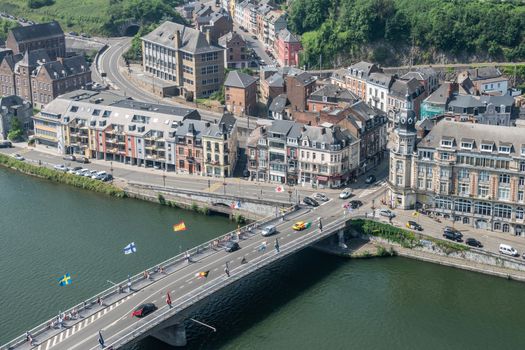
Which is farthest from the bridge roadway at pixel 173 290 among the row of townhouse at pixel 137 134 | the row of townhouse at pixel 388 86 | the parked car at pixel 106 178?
the row of townhouse at pixel 388 86

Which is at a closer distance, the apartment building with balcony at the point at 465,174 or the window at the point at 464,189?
the apartment building with balcony at the point at 465,174

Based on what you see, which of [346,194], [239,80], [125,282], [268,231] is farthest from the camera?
[239,80]

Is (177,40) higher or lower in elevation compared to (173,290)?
higher

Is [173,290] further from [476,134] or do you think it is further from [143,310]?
[476,134]

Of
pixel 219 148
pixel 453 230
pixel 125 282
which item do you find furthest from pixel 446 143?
pixel 125 282

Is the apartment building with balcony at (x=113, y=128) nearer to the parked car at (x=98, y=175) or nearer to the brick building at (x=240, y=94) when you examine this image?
the parked car at (x=98, y=175)

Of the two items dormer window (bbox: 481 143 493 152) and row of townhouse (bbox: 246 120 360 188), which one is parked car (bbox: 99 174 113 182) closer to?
row of townhouse (bbox: 246 120 360 188)
